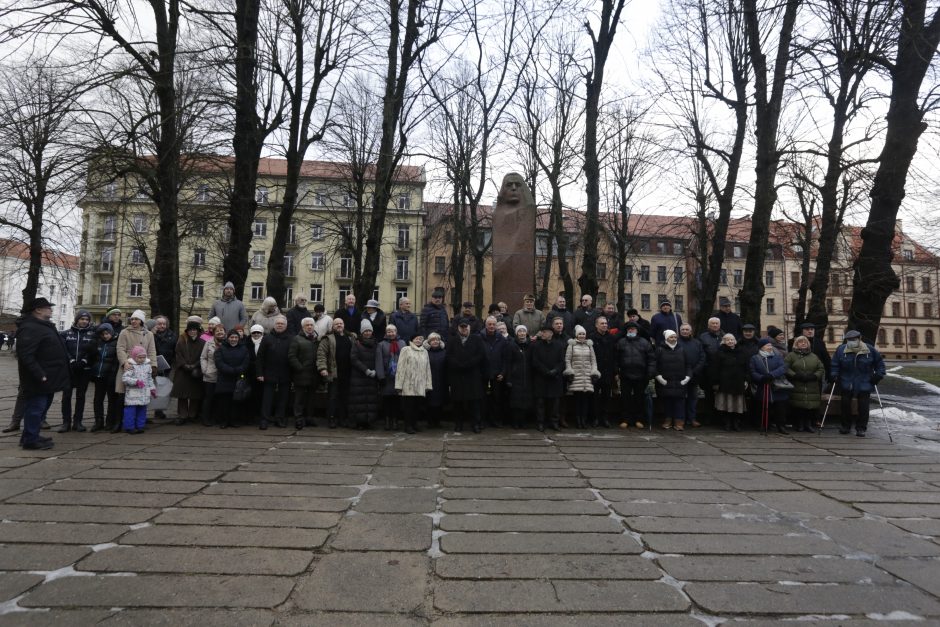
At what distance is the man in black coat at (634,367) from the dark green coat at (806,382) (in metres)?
2.36

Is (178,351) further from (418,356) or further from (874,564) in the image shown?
(874,564)

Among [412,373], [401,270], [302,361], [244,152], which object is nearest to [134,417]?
[302,361]

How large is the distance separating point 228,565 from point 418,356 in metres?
5.51

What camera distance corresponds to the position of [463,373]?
8797 millimetres

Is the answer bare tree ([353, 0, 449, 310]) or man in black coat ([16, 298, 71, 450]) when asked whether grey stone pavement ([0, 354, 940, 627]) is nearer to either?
man in black coat ([16, 298, 71, 450])

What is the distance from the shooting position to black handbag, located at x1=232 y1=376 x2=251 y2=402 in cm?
841

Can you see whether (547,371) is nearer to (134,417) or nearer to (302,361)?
(302,361)

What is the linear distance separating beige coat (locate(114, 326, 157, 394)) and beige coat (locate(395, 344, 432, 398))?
363 cm

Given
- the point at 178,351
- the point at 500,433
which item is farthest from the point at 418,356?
the point at 178,351

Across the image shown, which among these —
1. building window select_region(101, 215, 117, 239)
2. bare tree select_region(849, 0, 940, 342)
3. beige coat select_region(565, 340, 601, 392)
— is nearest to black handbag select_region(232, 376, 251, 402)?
beige coat select_region(565, 340, 601, 392)

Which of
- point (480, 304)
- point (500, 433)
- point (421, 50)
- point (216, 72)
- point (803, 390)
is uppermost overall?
point (421, 50)

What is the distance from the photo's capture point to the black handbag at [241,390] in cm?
841

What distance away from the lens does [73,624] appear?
2.61m

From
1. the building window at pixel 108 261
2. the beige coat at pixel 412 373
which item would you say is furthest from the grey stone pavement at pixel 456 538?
the building window at pixel 108 261
